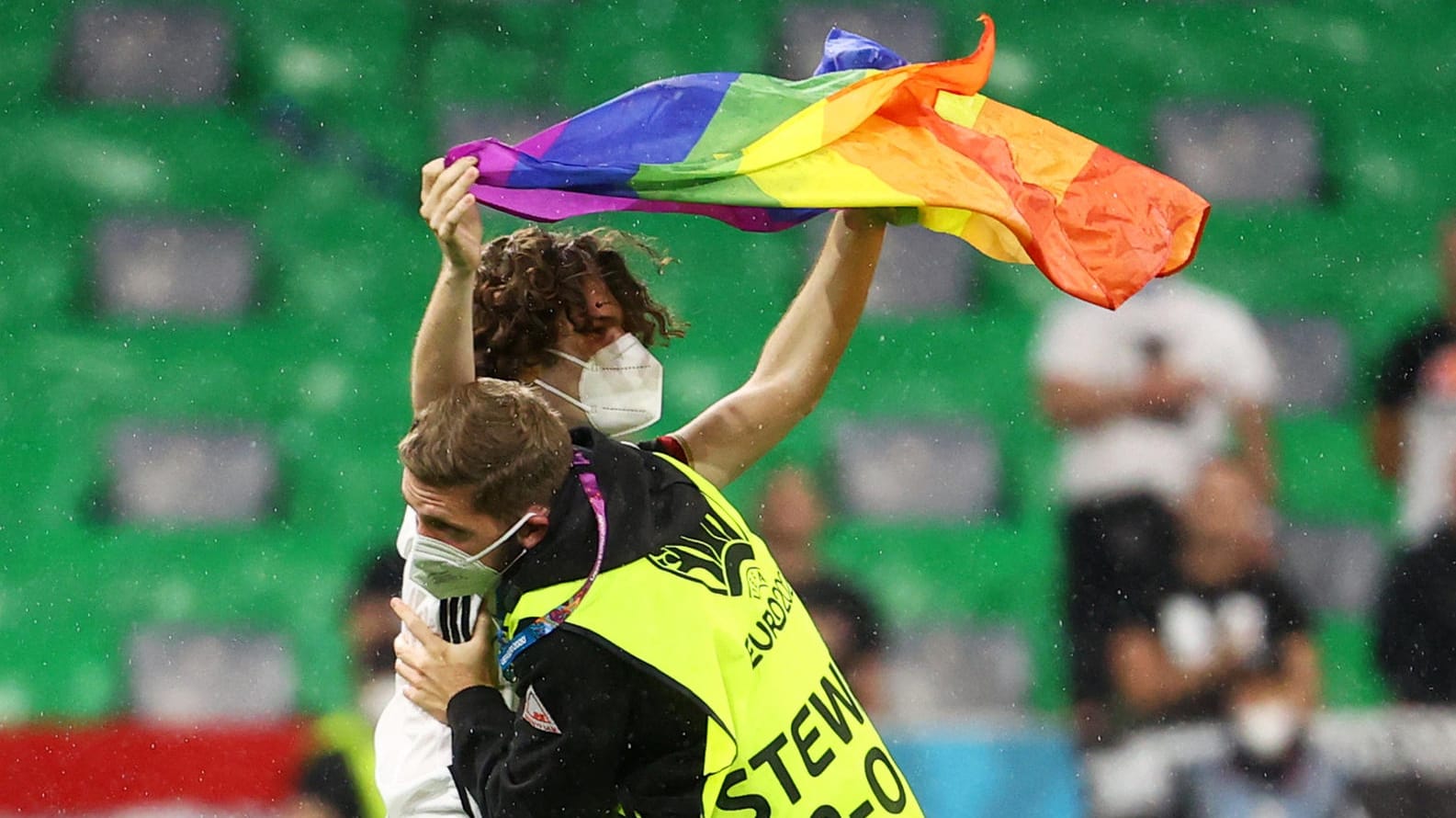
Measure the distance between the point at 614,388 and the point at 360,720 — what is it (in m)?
2.52

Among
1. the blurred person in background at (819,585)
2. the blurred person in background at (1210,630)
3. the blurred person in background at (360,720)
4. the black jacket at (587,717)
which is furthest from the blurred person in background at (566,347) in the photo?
the blurred person in background at (1210,630)

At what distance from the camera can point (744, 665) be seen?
2332mm

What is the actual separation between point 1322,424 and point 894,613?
1.52m

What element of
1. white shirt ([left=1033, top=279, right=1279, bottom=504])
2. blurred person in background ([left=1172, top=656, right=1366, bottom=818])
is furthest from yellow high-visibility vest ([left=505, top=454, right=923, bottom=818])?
white shirt ([left=1033, top=279, right=1279, bottom=504])

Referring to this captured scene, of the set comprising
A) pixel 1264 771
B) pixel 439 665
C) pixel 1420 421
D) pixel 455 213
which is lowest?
pixel 1264 771

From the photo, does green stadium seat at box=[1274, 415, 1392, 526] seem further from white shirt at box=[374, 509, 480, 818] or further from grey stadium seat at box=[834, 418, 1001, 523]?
white shirt at box=[374, 509, 480, 818]

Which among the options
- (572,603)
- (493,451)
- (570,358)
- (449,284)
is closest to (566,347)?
(570,358)

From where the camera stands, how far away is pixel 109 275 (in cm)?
570

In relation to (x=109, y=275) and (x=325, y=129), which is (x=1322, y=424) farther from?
(x=109, y=275)

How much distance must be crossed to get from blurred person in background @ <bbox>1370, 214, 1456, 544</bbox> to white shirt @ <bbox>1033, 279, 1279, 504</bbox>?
40 centimetres

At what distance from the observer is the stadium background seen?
212 inches

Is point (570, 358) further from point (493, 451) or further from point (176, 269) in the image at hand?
point (176, 269)

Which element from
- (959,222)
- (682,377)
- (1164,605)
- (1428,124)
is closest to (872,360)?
(682,377)

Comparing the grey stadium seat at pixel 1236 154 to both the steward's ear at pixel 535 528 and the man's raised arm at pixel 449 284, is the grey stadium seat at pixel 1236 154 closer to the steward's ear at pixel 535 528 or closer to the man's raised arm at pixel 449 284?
the man's raised arm at pixel 449 284
